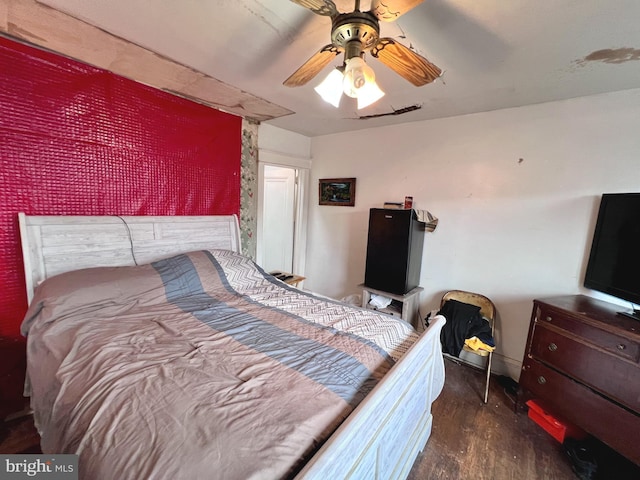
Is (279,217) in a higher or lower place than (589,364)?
higher

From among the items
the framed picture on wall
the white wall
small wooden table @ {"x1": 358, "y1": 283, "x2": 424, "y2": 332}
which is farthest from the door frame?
small wooden table @ {"x1": 358, "y1": 283, "x2": 424, "y2": 332}

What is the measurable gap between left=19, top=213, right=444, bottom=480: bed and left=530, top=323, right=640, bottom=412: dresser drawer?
850 mm

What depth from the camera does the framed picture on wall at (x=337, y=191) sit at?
334cm

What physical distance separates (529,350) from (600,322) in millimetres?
521

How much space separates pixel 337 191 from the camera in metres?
3.46

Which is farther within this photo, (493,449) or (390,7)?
(493,449)

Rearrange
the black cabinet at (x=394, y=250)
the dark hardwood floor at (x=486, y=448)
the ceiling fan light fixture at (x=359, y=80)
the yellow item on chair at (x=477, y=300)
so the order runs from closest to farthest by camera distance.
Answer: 1. the ceiling fan light fixture at (x=359, y=80)
2. the dark hardwood floor at (x=486, y=448)
3. the yellow item on chair at (x=477, y=300)
4. the black cabinet at (x=394, y=250)

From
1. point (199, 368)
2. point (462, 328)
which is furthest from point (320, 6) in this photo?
point (462, 328)

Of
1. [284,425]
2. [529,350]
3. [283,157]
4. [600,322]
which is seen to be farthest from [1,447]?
[600,322]

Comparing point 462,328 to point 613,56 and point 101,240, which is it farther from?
point 101,240

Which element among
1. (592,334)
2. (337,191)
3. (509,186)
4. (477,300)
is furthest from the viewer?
(337,191)

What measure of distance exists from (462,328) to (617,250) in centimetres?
114

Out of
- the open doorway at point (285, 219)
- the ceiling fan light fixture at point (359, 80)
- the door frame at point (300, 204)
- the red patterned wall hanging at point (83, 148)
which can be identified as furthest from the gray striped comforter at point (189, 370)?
the open doorway at point (285, 219)

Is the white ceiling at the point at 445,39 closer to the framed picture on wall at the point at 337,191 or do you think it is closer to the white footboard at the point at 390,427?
the framed picture on wall at the point at 337,191
